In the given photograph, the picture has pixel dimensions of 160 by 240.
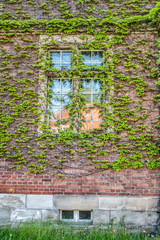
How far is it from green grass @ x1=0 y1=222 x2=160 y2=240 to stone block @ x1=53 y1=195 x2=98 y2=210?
1.22 ft

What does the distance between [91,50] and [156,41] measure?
4.94ft

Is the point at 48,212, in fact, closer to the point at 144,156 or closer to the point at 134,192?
the point at 134,192

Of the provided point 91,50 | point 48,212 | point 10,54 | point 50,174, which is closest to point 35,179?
point 50,174

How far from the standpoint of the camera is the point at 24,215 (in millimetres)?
4133

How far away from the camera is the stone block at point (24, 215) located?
411 centimetres

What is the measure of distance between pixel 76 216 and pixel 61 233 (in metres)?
0.64

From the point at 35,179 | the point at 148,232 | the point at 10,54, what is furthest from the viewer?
the point at 10,54

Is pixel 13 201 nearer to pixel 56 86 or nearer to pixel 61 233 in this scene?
pixel 61 233

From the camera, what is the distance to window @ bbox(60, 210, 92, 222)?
4227 millimetres

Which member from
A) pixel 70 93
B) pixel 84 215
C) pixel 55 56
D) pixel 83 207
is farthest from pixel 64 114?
pixel 84 215

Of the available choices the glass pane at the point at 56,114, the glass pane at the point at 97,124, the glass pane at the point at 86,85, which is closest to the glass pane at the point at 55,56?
the glass pane at the point at 86,85

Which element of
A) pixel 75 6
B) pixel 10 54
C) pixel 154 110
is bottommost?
pixel 154 110

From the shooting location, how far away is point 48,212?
411cm

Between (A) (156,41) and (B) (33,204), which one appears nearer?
(B) (33,204)
